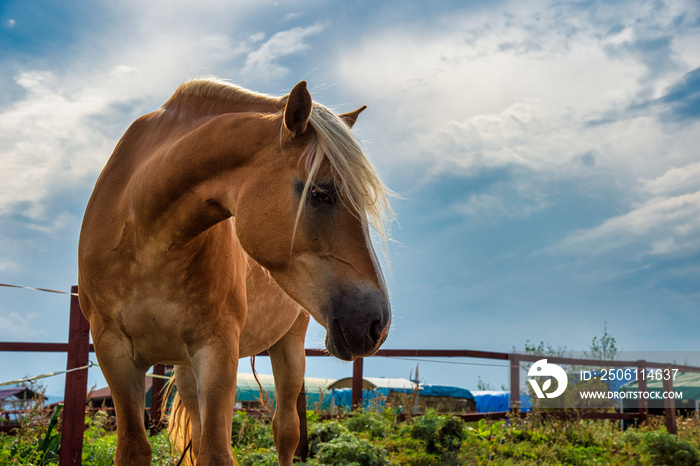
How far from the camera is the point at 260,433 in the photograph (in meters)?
6.26

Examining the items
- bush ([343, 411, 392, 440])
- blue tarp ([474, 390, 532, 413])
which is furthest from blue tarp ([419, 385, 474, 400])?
bush ([343, 411, 392, 440])

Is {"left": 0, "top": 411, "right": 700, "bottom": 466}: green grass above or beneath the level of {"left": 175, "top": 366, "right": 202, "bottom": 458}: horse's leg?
beneath

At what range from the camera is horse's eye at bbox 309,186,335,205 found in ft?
6.32

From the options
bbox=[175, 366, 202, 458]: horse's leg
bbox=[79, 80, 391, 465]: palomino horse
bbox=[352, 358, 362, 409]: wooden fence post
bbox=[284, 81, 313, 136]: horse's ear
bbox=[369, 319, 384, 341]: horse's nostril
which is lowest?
bbox=[352, 358, 362, 409]: wooden fence post

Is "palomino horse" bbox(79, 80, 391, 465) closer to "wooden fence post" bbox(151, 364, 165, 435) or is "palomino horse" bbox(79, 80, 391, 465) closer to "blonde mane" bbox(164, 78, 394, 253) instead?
"blonde mane" bbox(164, 78, 394, 253)

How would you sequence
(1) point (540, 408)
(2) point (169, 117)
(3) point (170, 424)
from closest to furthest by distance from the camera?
(2) point (169, 117) → (3) point (170, 424) → (1) point (540, 408)

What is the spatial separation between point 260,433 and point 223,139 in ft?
16.0

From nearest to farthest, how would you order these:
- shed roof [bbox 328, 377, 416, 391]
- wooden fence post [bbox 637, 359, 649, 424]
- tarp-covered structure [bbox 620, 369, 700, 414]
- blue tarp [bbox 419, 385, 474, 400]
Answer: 1. wooden fence post [bbox 637, 359, 649, 424]
2. tarp-covered structure [bbox 620, 369, 700, 414]
3. blue tarp [bbox 419, 385, 474, 400]
4. shed roof [bbox 328, 377, 416, 391]

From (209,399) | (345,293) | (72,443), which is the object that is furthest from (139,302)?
(72,443)

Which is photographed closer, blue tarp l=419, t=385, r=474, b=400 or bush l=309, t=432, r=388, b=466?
bush l=309, t=432, r=388, b=466

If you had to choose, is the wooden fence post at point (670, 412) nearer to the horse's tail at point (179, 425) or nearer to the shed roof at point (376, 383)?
the horse's tail at point (179, 425)

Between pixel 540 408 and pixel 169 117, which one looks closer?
pixel 169 117

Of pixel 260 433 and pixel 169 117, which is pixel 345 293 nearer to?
pixel 169 117

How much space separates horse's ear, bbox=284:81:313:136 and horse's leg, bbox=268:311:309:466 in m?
2.25
